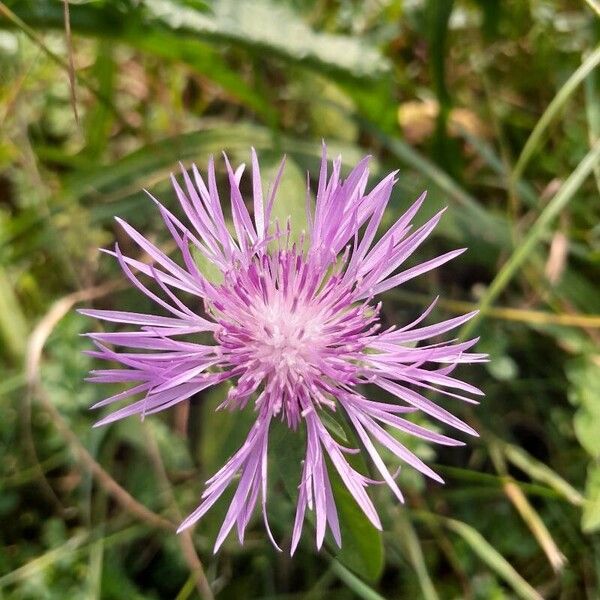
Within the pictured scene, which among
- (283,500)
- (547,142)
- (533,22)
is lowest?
(283,500)

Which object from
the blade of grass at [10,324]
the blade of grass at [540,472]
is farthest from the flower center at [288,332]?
the blade of grass at [10,324]

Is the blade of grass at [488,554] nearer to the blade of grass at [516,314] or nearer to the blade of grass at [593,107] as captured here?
the blade of grass at [516,314]

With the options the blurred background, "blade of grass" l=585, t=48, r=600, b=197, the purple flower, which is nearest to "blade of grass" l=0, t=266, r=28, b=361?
the blurred background

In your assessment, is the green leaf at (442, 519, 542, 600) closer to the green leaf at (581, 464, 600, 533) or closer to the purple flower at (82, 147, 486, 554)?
the green leaf at (581, 464, 600, 533)

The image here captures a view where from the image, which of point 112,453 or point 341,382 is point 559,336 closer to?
point 341,382

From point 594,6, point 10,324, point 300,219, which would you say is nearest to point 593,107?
point 594,6

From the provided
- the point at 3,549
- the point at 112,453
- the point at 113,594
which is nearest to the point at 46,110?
the point at 112,453
